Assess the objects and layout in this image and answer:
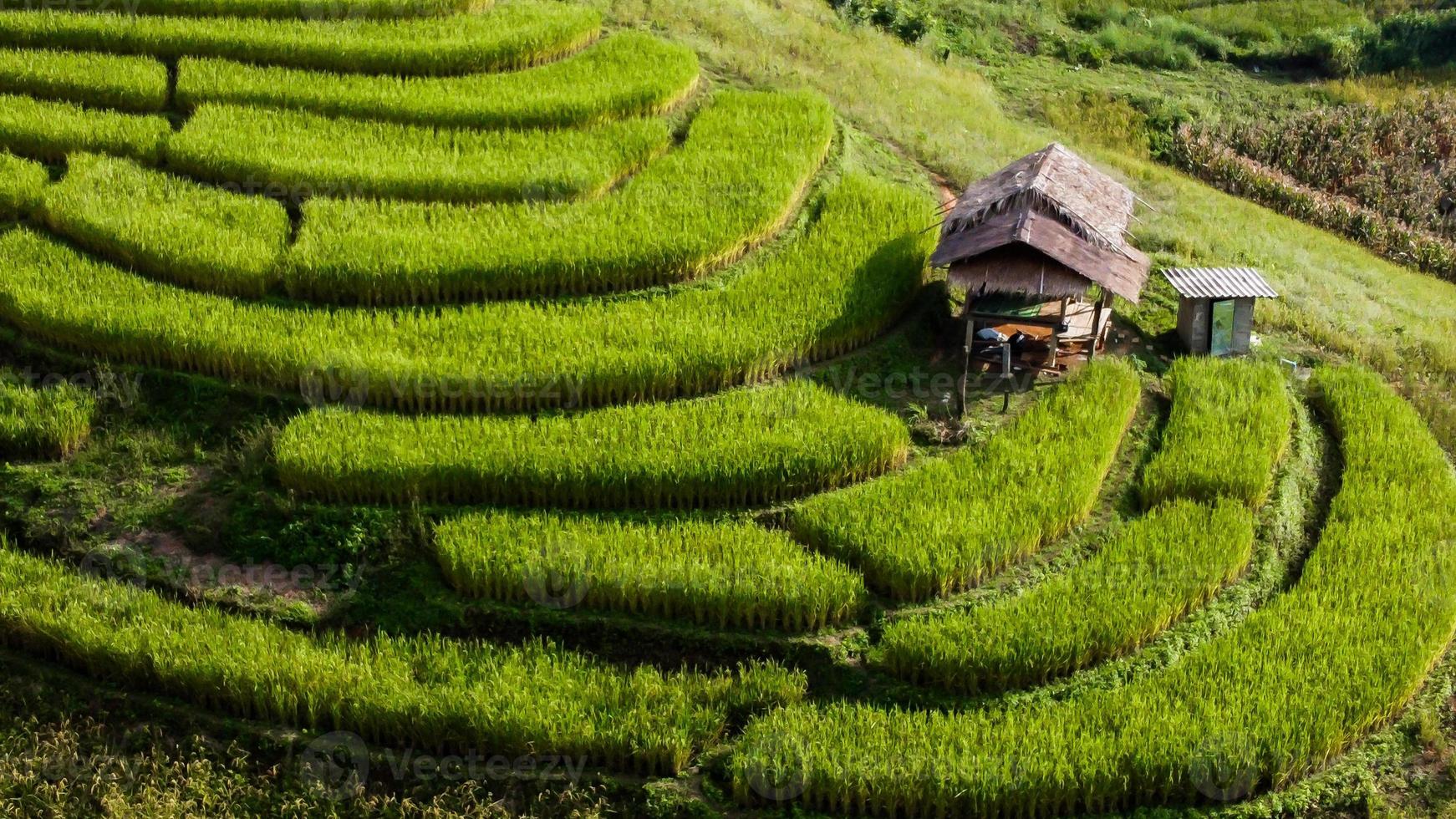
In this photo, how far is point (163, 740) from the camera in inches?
422

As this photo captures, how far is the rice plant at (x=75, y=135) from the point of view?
632 inches

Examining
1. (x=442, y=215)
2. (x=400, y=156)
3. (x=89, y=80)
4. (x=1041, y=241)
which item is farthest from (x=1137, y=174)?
(x=89, y=80)

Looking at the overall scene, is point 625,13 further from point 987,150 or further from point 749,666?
point 749,666

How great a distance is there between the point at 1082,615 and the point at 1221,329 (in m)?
4.70

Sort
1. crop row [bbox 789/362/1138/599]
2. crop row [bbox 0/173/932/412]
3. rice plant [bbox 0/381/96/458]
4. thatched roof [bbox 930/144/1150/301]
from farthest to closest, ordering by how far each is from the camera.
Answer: thatched roof [bbox 930/144/1150/301] < crop row [bbox 0/173/932/412] < rice plant [bbox 0/381/96/458] < crop row [bbox 789/362/1138/599]

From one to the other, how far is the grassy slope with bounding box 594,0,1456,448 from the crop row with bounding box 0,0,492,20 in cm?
253

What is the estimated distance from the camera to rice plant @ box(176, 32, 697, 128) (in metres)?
16.7

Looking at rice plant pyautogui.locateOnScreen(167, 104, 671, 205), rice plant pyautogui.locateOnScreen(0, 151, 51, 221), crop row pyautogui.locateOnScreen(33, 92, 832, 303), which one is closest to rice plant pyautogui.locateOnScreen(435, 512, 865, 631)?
crop row pyautogui.locateOnScreen(33, 92, 832, 303)

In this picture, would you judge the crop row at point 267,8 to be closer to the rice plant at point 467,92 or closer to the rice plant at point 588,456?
the rice plant at point 467,92

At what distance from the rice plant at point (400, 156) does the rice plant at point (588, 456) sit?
3496 mm

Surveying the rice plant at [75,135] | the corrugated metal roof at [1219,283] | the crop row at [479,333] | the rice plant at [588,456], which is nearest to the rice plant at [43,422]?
the crop row at [479,333]

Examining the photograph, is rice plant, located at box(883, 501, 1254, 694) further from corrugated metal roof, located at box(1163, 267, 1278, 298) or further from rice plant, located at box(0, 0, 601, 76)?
rice plant, located at box(0, 0, 601, 76)

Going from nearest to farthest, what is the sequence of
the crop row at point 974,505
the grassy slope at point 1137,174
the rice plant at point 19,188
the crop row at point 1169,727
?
the crop row at point 1169,727, the crop row at point 974,505, the rice plant at point 19,188, the grassy slope at point 1137,174

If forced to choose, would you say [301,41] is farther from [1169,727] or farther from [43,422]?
[1169,727]
